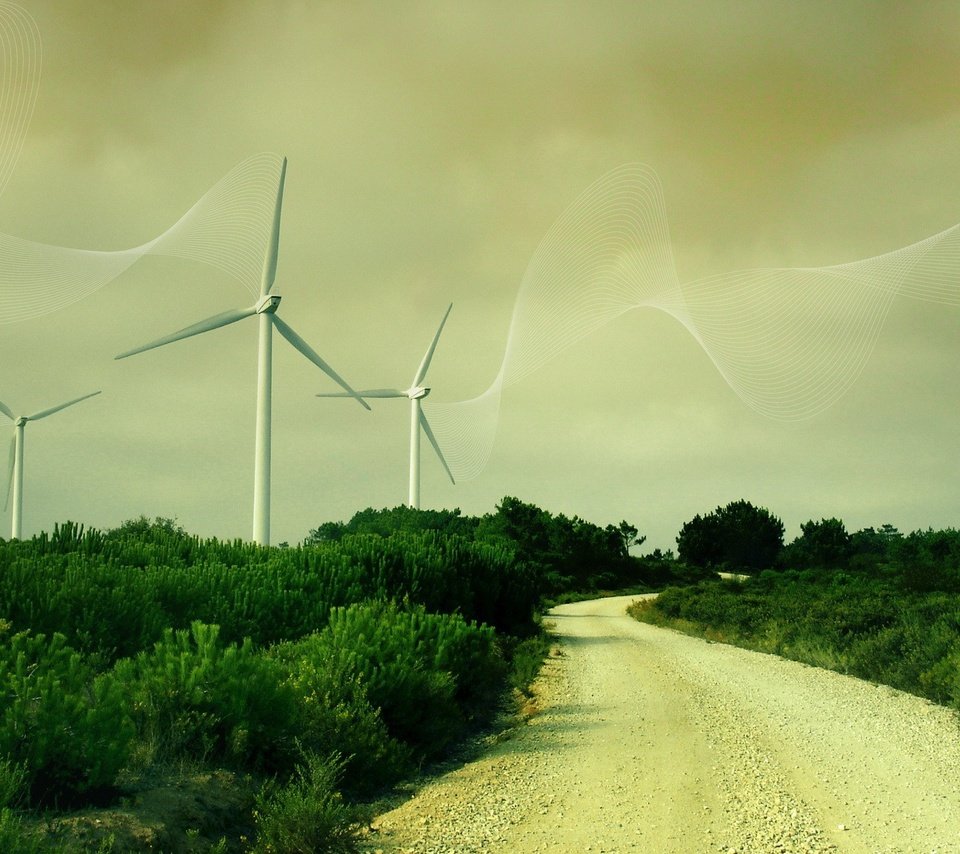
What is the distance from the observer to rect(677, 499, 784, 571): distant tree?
113 metres

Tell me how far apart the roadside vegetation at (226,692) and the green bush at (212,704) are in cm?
2

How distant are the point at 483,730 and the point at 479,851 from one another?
6457 mm

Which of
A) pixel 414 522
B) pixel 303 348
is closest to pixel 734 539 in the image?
pixel 414 522

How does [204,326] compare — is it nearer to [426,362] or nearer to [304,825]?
[426,362]

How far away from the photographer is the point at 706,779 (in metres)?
10.2

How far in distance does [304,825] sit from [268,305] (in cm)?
4019

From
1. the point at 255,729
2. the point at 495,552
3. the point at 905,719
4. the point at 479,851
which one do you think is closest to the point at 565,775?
the point at 479,851

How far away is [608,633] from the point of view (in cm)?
3216

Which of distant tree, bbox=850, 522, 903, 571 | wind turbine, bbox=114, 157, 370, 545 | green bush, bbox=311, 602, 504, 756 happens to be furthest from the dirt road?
distant tree, bbox=850, 522, 903, 571

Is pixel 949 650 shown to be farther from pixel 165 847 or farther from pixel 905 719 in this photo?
pixel 165 847

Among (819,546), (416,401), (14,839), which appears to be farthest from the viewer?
(819,546)

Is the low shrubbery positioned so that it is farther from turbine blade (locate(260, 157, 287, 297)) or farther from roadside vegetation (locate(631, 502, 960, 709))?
turbine blade (locate(260, 157, 287, 297))

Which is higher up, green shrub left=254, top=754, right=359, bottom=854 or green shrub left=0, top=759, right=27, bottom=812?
green shrub left=0, top=759, right=27, bottom=812

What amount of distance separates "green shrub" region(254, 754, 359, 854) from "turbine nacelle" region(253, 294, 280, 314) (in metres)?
39.5
